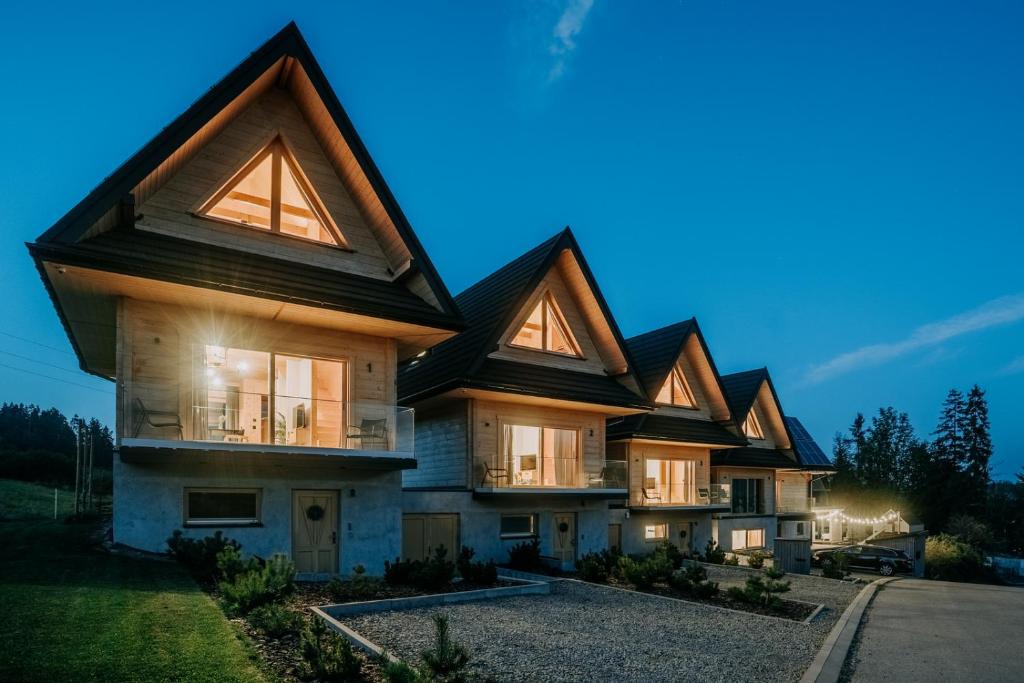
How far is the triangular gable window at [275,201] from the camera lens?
48.5ft

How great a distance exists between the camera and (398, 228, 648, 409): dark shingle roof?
19.2 metres

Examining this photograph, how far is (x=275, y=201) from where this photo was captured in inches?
604

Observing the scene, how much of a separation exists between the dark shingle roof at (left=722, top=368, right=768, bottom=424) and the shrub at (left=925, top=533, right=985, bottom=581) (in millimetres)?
11994

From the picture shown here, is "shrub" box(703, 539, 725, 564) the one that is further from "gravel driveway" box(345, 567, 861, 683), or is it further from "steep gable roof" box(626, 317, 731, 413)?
"gravel driveway" box(345, 567, 861, 683)

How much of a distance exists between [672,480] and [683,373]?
463 centimetres

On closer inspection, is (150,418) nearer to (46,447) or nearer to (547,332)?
(547,332)

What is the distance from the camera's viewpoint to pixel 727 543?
31891 millimetres

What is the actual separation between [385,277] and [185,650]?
10678mm

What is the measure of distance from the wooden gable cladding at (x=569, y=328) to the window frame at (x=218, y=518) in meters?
8.19

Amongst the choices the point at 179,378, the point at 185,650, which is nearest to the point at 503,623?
the point at 185,650

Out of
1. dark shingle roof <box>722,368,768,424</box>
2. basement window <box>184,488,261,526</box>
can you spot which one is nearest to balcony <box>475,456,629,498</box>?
basement window <box>184,488,261,526</box>

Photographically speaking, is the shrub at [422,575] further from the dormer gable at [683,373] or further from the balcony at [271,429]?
the dormer gable at [683,373]

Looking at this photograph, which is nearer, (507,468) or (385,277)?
(385,277)

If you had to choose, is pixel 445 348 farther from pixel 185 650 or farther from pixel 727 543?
pixel 727 543
